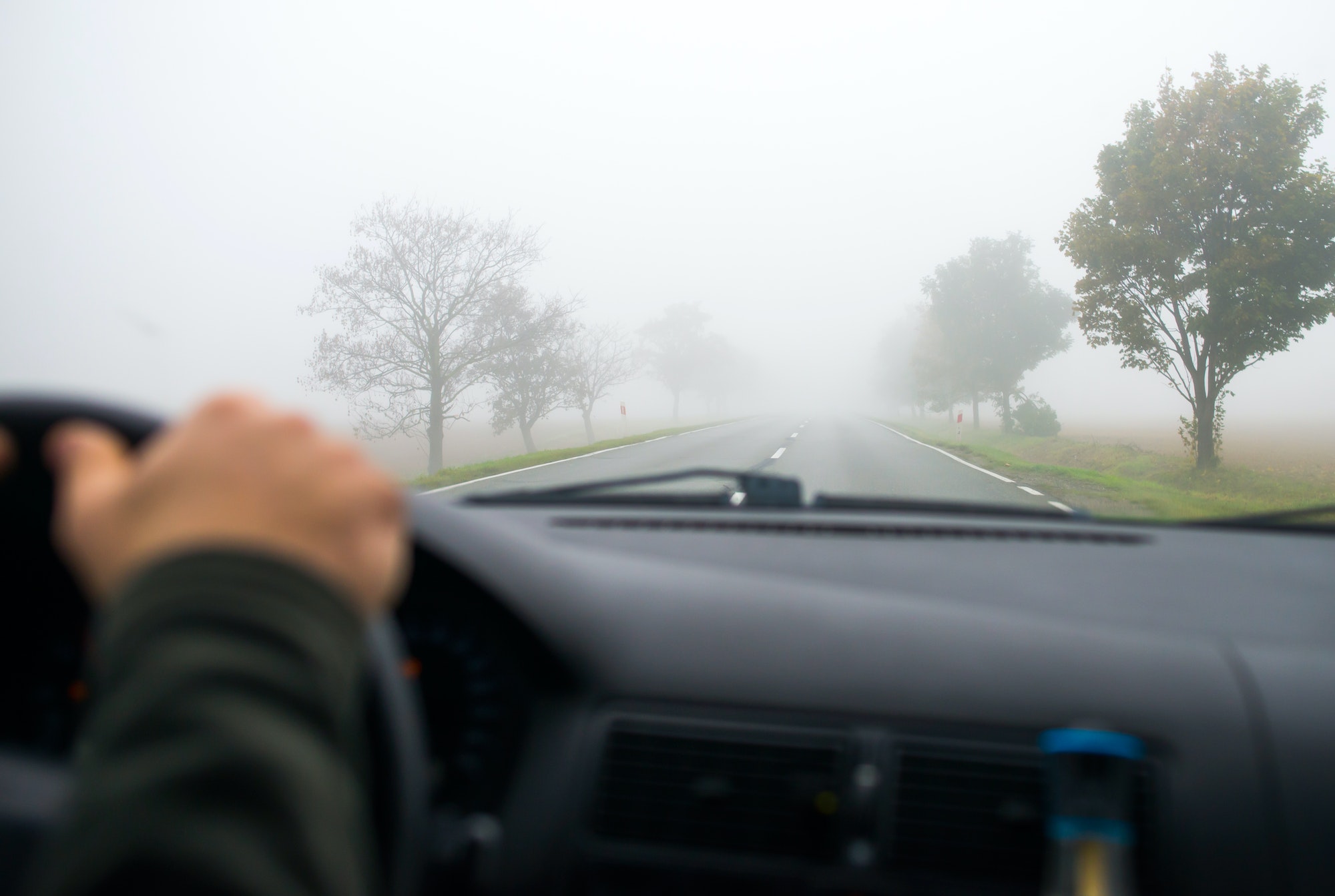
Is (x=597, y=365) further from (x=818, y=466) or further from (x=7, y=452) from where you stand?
(x=7, y=452)

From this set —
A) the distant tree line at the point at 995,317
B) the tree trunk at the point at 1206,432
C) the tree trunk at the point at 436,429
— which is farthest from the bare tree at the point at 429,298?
the distant tree line at the point at 995,317

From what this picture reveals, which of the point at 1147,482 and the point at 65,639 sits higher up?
the point at 65,639

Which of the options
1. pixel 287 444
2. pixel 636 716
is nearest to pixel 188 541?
pixel 287 444

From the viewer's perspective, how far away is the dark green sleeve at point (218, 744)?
0.62m

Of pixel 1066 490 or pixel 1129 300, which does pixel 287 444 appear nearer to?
pixel 1066 490

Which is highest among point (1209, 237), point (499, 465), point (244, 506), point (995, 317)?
point (995, 317)

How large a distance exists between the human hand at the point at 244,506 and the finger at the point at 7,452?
1.36ft

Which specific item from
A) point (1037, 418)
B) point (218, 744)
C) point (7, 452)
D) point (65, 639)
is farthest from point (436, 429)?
point (1037, 418)

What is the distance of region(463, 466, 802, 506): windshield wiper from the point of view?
10.7 feet

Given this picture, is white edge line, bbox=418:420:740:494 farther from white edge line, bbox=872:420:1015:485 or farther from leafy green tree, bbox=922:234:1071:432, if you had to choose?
leafy green tree, bbox=922:234:1071:432

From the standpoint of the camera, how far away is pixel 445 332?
17859 millimetres

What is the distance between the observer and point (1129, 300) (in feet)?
59.5

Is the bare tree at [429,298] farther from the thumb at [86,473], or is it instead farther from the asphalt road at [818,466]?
the thumb at [86,473]

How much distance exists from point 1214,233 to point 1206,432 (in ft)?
14.1
